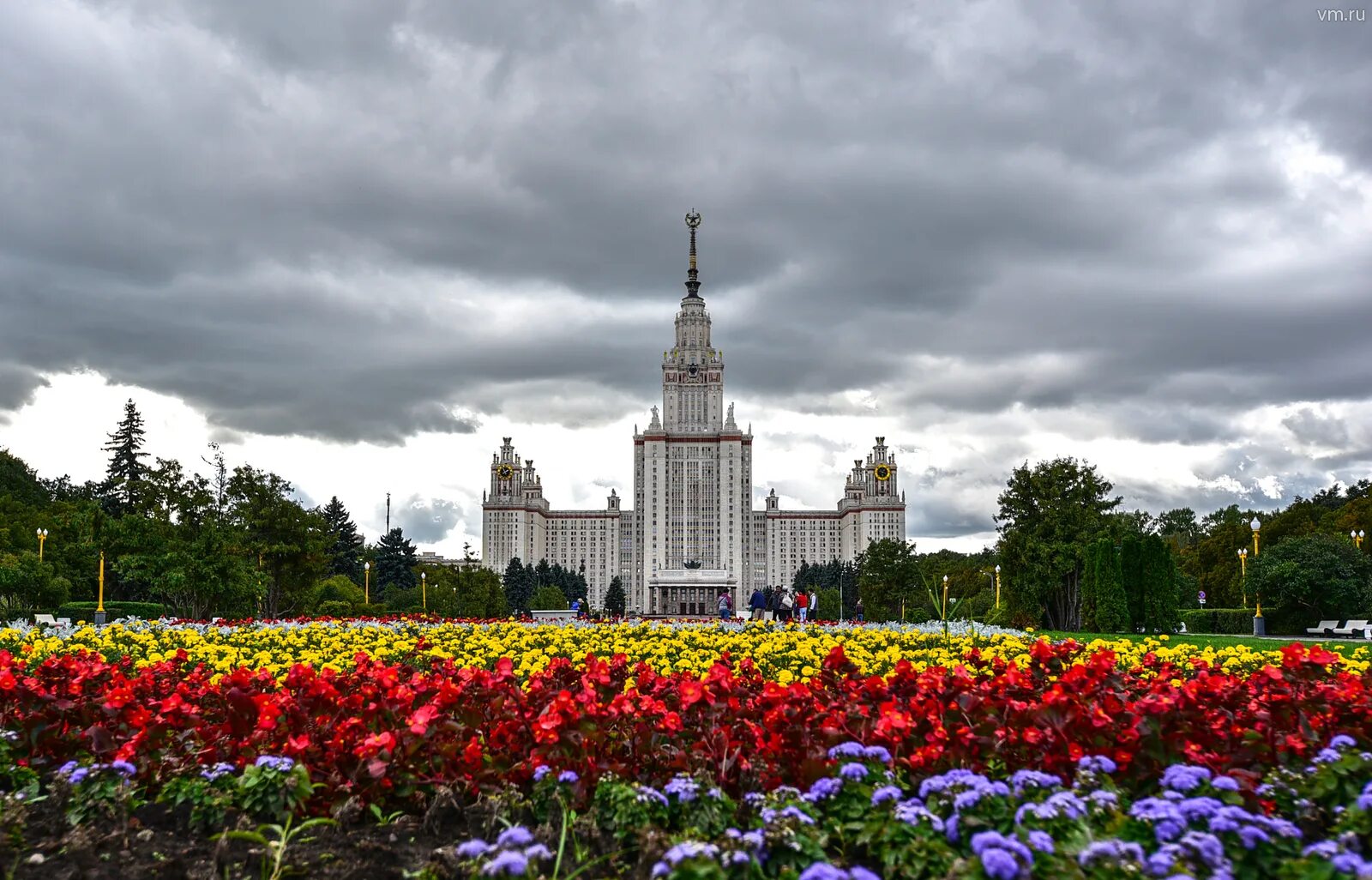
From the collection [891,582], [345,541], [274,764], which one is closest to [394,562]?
[345,541]

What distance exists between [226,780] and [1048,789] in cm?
327

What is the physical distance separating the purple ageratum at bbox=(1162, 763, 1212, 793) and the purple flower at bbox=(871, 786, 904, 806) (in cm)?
88

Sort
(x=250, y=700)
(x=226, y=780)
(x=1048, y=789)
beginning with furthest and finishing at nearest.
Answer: (x=250, y=700) < (x=226, y=780) < (x=1048, y=789)

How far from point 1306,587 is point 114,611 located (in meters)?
34.7

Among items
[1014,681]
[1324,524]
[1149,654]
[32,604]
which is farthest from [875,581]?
[1014,681]

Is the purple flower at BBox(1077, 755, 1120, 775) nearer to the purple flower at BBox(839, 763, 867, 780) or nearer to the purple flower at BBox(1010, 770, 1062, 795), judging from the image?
the purple flower at BBox(1010, 770, 1062, 795)

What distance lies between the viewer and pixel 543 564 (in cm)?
9825

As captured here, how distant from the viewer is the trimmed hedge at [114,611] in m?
27.1

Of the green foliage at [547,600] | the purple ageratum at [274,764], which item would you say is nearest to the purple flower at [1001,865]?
the purple ageratum at [274,764]

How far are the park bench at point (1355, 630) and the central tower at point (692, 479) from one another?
89721 mm

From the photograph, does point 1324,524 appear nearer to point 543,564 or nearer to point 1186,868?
point 1186,868

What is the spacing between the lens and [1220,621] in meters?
33.0

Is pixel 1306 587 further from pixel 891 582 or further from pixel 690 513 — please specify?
pixel 690 513

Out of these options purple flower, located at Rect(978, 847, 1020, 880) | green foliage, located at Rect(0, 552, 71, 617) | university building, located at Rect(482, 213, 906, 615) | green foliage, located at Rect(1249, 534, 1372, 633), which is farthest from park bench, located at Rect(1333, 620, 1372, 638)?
university building, located at Rect(482, 213, 906, 615)
